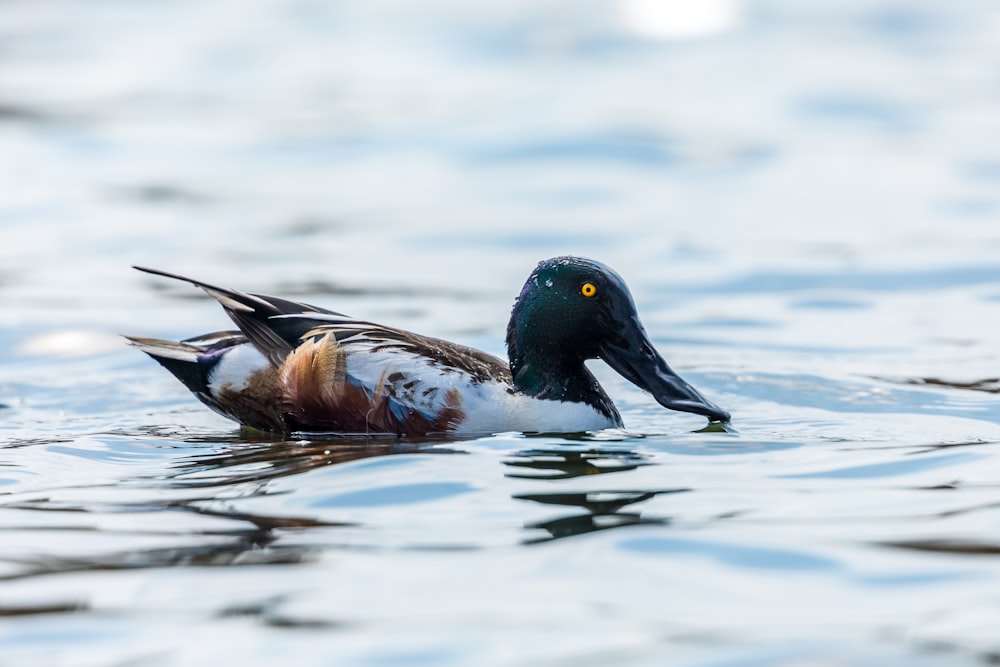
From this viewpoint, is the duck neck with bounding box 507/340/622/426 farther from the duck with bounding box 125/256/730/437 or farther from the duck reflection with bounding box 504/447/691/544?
the duck reflection with bounding box 504/447/691/544

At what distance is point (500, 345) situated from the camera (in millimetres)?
10750

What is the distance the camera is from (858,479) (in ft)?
20.8

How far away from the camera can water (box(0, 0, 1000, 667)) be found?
15.1 ft

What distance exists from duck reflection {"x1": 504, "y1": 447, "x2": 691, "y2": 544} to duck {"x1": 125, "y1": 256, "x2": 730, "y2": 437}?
20.6 inches

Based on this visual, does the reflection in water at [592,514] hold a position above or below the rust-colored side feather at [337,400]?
below

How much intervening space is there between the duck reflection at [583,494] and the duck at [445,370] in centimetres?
52

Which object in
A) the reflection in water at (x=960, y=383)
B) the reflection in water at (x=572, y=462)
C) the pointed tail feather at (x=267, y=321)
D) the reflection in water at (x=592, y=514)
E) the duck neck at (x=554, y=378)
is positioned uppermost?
the pointed tail feather at (x=267, y=321)

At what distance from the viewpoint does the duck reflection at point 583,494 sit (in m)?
5.52

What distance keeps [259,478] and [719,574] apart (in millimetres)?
2251

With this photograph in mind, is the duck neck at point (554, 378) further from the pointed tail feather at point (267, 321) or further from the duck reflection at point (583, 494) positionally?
the pointed tail feather at point (267, 321)

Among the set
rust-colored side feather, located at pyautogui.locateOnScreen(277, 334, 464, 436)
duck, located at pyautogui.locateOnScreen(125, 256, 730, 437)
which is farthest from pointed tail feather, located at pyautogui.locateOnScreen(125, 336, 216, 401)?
rust-colored side feather, located at pyautogui.locateOnScreen(277, 334, 464, 436)

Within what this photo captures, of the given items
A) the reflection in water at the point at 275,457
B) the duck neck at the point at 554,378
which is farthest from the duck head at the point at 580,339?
the reflection in water at the point at 275,457

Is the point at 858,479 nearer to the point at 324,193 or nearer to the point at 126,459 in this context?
the point at 126,459

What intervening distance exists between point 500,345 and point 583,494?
15.6 ft
